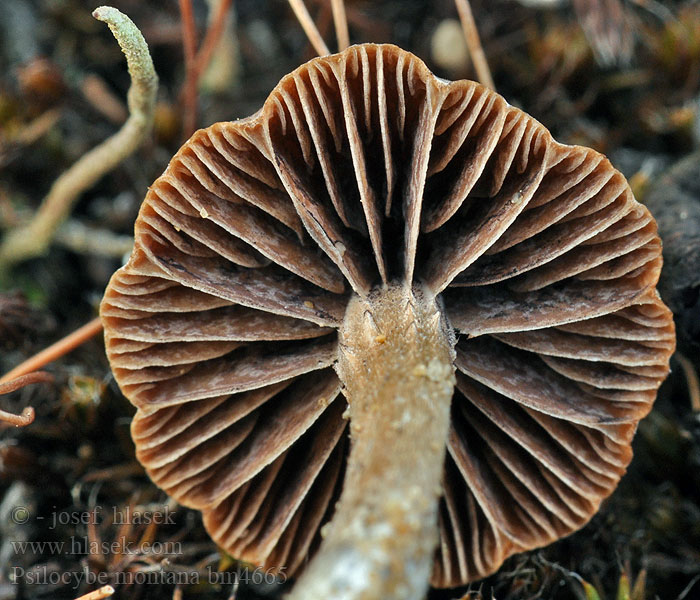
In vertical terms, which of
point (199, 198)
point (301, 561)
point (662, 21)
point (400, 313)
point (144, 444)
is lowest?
point (301, 561)

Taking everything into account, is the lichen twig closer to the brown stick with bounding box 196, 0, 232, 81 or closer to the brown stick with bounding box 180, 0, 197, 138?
the brown stick with bounding box 180, 0, 197, 138

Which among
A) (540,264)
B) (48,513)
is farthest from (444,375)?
(48,513)

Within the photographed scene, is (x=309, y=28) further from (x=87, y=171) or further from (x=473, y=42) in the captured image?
(x=87, y=171)

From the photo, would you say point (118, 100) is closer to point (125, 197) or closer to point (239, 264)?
point (125, 197)

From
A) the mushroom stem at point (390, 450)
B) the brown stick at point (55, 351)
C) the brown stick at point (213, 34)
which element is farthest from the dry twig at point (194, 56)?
the mushroom stem at point (390, 450)

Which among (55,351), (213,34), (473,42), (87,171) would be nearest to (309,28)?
(213,34)

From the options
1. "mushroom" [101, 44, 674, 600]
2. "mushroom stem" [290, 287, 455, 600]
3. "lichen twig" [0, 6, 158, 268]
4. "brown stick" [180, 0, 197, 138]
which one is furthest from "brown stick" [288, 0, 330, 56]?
"mushroom stem" [290, 287, 455, 600]
